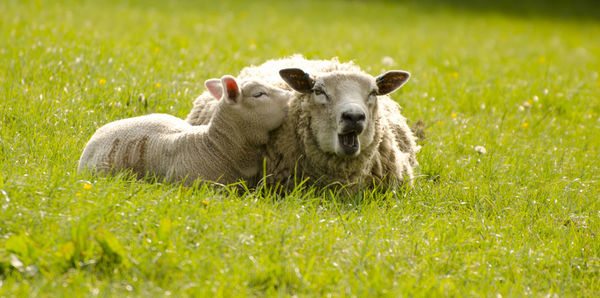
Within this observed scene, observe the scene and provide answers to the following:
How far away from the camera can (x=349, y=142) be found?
4.30 m

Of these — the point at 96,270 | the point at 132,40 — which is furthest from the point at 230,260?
the point at 132,40

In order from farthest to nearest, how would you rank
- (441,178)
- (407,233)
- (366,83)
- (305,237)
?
1. (441,178)
2. (366,83)
3. (407,233)
4. (305,237)

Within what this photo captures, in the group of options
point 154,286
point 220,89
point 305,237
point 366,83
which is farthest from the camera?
point 220,89

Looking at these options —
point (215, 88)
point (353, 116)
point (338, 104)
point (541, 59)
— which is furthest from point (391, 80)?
point (541, 59)

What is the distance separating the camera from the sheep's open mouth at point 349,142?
427 cm

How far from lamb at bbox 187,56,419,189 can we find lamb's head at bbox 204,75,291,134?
0.10 metres

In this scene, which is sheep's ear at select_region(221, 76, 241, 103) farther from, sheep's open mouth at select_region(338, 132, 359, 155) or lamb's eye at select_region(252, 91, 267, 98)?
sheep's open mouth at select_region(338, 132, 359, 155)

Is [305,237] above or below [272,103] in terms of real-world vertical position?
below

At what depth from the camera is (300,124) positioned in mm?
4539

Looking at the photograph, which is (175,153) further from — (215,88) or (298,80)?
(298,80)

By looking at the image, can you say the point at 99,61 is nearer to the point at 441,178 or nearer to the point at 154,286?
the point at 441,178

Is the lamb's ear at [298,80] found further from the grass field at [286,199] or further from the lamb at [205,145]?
the grass field at [286,199]

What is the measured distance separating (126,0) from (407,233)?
13.0m

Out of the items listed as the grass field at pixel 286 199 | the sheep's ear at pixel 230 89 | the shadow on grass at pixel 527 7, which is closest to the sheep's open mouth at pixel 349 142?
the grass field at pixel 286 199
